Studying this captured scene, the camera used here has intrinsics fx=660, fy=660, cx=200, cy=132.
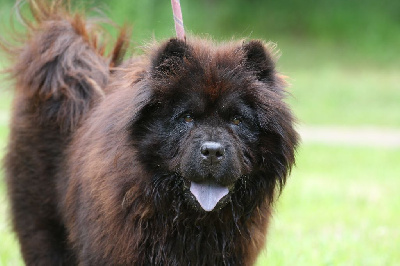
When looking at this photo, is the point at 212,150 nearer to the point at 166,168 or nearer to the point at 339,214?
the point at 166,168

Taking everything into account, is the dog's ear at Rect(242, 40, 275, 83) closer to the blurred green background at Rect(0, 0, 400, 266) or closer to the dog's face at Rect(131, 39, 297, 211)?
the dog's face at Rect(131, 39, 297, 211)

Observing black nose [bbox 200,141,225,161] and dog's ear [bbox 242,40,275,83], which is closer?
black nose [bbox 200,141,225,161]

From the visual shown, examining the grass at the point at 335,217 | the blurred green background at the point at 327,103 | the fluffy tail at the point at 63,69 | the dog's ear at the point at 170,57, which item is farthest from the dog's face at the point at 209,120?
the fluffy tail at the point at 63,69

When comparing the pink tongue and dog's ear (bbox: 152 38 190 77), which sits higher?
dog's ear (bbox: 152 38 190 77)

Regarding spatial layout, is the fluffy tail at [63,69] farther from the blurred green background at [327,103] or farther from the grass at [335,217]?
the grass at [335,217]

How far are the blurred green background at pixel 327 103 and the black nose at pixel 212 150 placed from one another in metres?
0.87

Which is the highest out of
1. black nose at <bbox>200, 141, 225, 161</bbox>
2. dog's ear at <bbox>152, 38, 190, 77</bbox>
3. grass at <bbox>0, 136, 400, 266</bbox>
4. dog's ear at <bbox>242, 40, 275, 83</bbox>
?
dog's ear at <bbox>242, 40, 275, 83</bbox>

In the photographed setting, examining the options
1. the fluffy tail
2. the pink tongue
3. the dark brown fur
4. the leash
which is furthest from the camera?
the fluffy tail

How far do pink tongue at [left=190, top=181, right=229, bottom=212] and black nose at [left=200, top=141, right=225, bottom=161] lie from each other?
0.25 m

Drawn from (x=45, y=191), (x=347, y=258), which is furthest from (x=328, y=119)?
(x=45, y=191)

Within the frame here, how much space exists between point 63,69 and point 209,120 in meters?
1.93

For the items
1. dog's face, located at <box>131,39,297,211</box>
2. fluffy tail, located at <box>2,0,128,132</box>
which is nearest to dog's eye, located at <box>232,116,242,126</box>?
dog's face, located at <box>131,39,297,211</box>

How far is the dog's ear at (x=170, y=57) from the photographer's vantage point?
174 inches

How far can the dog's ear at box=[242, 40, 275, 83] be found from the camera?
4.57 metres
